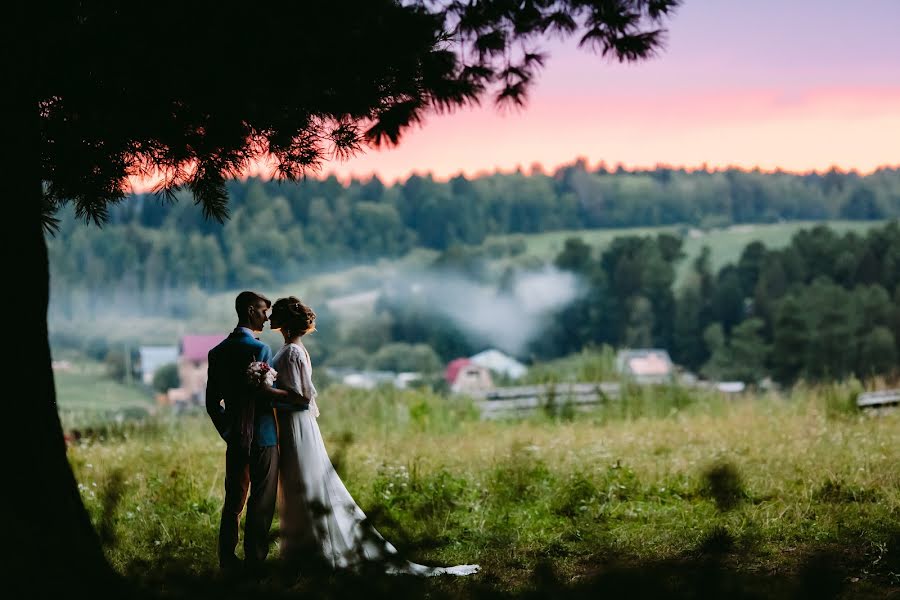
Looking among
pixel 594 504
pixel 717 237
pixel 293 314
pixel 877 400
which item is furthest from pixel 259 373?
pixel 717 237

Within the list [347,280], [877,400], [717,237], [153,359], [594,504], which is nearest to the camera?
[594,504]

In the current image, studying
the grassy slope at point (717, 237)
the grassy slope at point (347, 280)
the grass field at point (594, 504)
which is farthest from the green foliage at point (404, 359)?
the grass field at point (594, 504)

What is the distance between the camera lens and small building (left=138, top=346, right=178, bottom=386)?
2808 inches

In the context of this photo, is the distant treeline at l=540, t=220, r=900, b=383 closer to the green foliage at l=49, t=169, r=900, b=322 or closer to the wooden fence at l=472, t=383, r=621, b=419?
the green foliage at l=49, t=169, r=900, b=322

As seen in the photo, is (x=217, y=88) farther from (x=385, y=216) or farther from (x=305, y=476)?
(x=385, y=216)

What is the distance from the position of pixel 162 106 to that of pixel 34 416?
201 cm

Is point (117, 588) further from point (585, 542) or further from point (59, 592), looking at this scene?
point (585, 542)

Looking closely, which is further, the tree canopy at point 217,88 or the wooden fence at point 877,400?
the wooden fence at point 877,400

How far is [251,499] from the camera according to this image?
5.96 meters

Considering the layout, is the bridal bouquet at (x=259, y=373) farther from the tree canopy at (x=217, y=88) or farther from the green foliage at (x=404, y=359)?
the green foliage at (x=404, y=359)

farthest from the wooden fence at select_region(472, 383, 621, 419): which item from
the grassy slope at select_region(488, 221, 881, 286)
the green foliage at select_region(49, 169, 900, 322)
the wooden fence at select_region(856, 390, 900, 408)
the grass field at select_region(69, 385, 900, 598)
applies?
the grassy slope at select_region(488, 221, 881, 286)

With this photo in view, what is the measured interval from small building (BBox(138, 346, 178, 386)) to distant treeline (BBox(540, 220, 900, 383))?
32533mm

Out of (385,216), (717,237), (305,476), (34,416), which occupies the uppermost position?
(385,216)

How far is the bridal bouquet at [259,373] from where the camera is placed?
571 cm
